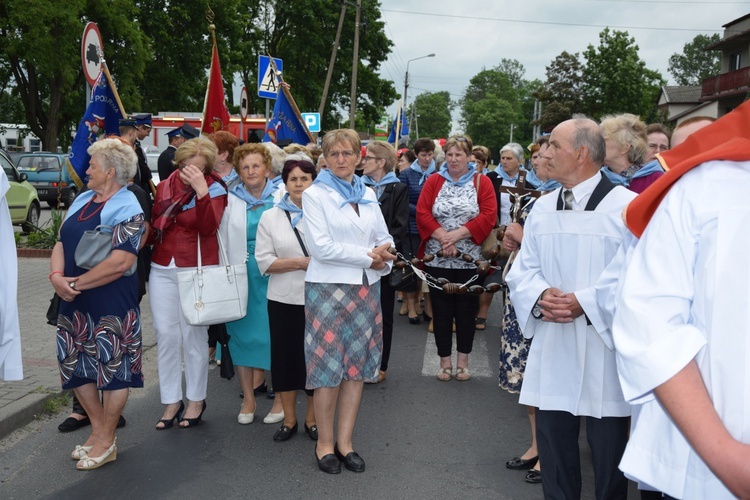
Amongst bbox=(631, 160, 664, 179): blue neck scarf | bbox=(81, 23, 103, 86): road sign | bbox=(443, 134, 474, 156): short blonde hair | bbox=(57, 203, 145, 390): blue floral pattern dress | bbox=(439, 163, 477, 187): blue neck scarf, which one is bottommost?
bbox=(57, 203, 145, 390): blue floral pattern dress

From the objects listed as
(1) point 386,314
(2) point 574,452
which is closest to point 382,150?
(1) point 386,314

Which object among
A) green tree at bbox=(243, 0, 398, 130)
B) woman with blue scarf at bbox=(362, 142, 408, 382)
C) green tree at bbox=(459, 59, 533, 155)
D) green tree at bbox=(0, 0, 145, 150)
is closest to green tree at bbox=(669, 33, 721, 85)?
green tree at bbox=(459, 59, 533, 155)

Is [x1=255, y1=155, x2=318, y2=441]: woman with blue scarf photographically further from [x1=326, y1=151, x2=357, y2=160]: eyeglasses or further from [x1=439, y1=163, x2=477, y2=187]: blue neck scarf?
[x1=439, y1=163, x2=477, y2=187]: blue neck scarf

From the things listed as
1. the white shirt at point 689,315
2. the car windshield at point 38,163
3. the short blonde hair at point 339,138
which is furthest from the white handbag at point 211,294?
the car windshield at point 38,163

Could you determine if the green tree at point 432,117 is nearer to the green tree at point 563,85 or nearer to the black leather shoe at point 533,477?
the green tree at point 563,85

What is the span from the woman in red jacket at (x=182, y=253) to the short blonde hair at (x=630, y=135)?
2.61m

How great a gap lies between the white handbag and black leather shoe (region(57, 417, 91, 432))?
1097 millimetres

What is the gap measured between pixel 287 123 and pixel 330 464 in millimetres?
6090

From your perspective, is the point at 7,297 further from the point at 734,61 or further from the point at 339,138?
the point at 734,61

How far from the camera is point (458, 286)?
569cm

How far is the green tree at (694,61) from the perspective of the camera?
351ft

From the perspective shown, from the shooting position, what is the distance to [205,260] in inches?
205

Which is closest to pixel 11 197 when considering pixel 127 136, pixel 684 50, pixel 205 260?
pixel 127 136

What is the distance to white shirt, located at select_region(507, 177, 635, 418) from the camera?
3.44 metres
